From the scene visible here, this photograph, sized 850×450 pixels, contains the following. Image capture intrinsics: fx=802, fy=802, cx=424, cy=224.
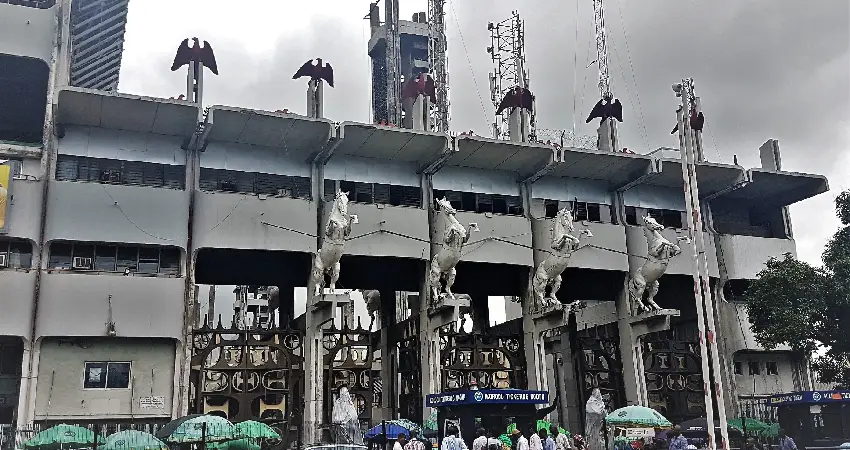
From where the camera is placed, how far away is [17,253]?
109 feet

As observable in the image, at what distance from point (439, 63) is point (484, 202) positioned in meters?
34.2

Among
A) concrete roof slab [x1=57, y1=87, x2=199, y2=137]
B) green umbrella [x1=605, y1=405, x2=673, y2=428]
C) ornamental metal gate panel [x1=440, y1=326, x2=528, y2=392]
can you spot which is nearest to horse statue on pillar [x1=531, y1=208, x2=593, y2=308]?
ornamental metal gate panel [x1=440, y1=326, x2=528, y2=392]

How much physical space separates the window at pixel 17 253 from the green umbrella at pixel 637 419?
24.0 meters

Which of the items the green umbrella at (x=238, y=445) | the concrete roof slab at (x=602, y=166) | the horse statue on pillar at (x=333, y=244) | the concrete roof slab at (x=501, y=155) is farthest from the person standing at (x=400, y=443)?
the concrete roof slab at (x=602, y=166)

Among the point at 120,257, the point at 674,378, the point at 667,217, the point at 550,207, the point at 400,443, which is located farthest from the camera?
the point at 667,217

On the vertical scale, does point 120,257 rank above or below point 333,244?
below

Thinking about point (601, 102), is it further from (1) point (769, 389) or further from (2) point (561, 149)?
(1) point (769, 389)

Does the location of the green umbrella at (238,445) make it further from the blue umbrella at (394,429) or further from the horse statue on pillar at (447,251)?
the horse statue on pillar at (447,251)

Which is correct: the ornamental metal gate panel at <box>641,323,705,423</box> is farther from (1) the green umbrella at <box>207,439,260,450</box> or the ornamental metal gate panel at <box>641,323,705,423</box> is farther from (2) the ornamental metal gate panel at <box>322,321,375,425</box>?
(1) the green umbrella at <box>207,439,260,450</box>

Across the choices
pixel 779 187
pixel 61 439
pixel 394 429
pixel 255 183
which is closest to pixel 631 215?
pixel 779 187

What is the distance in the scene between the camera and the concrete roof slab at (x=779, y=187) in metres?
46.1

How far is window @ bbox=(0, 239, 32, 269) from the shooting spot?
32.9 metres

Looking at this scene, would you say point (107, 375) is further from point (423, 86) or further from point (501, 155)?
A: point (501, 155)

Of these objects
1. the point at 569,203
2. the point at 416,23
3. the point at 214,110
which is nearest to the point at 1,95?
the point at 214,110
